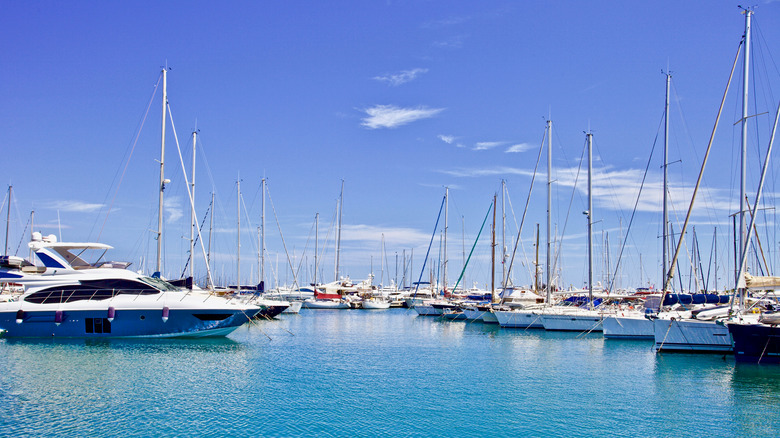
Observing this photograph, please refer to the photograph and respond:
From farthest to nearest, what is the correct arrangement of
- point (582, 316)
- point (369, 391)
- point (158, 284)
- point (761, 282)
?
point (582, 316), point (158, 284), point (761, 282), point (369, 391)

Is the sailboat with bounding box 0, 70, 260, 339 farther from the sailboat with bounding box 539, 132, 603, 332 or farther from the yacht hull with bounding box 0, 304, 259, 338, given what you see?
the sailboat with bounding box 539, 132, 603, 332

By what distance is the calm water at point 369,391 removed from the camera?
1702 centimetres

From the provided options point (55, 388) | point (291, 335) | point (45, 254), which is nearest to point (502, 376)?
point (55, 388)

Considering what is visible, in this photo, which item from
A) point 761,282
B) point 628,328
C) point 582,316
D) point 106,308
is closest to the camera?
point 761,282

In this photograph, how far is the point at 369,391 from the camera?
21812 millimetres

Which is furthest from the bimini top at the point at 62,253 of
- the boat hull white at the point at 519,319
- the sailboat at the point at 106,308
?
the boat hull white at the point at 519,319

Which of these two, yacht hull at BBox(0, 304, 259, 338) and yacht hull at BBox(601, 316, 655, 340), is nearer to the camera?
yacht hull at BBox(0, 304, 259, 338)

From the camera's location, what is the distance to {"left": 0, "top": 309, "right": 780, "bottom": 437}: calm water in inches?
670

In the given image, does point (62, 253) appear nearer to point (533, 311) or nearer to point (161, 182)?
point (161, 182)

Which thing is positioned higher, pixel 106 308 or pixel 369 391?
pixel 106 308

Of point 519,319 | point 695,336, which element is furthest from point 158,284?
point 695,336

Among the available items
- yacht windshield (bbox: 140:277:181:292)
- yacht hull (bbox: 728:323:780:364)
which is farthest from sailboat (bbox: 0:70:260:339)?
yacht hull (bbox: 728:323:780:364)

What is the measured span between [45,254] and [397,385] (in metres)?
24.5

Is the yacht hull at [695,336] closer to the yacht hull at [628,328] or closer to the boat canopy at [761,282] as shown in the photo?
the boat canopy at [761,282]
